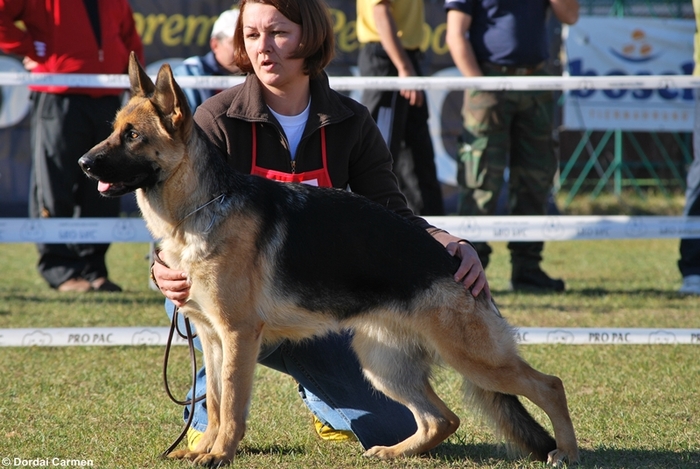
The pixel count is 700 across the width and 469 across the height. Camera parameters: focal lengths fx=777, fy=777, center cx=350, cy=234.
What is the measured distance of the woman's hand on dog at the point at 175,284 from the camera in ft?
9.50

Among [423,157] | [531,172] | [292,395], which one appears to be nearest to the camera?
[292,395]

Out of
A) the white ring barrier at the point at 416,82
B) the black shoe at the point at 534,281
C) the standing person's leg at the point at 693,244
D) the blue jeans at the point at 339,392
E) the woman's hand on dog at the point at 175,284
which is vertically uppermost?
the white ring barrier at the point at 416,82

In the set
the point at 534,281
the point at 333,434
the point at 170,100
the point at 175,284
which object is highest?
the point at 170,100

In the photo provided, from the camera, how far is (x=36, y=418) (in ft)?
11.7

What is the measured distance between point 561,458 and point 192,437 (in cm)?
153

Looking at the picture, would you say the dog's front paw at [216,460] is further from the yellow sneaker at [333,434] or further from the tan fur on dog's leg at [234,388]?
the yellow sneaker at [333,434]

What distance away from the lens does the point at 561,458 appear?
9.87 ft

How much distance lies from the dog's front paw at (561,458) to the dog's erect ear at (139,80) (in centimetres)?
206

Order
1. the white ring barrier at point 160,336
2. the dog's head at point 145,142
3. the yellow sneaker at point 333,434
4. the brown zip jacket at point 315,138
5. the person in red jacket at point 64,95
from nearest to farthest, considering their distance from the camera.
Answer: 1. the dog's head at point 145,142
2. the brown zip jacket at point 315,138
3. the yellow sneaker at point 333,434
4. the white ring barrier at point 160,336
5. the person in red jacket at point 64,95

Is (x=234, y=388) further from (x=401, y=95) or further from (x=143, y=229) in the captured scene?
(x=401, y=95)

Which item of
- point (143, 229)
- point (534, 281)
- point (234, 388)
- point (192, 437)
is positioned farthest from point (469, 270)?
point (534, 281)

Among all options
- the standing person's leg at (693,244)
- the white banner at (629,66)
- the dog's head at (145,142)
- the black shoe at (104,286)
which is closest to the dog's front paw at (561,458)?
the dog's head at (145,142)

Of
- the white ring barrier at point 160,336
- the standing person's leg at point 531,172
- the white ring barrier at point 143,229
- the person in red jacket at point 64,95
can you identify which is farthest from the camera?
the standing person's leg at point 531,172

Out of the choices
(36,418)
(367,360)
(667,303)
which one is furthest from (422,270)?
(667,303)
